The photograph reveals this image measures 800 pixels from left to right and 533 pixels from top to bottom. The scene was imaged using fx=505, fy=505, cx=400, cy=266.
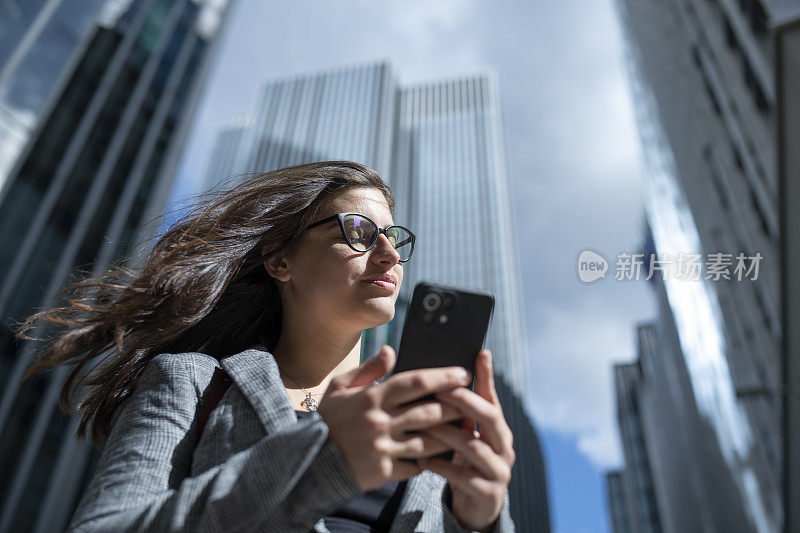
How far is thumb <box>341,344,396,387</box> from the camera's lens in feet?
3.58

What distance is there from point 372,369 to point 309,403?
2.63 ft

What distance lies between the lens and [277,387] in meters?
1.46

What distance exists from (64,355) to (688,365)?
49.1 metres

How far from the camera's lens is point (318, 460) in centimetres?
100

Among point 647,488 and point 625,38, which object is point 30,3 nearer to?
point 625,38

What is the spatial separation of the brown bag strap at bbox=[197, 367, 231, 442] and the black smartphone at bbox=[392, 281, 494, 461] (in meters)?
0.67

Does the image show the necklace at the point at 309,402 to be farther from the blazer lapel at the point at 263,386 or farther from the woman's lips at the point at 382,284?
the woman's lips at the point at 382,284

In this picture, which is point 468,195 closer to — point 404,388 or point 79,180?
point 79,180

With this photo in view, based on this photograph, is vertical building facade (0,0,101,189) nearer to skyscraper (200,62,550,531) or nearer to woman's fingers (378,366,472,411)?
woman's fingers (378,366,472,411)

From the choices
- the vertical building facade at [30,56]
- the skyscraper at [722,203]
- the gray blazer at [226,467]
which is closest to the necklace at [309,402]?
the gray blazer at [226,467]

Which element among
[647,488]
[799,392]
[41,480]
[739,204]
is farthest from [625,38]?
[647,488]

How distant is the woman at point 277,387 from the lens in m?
1.00

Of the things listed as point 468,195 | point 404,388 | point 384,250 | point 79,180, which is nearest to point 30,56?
point 79,180

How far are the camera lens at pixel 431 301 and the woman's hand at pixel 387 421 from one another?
0.19 m
